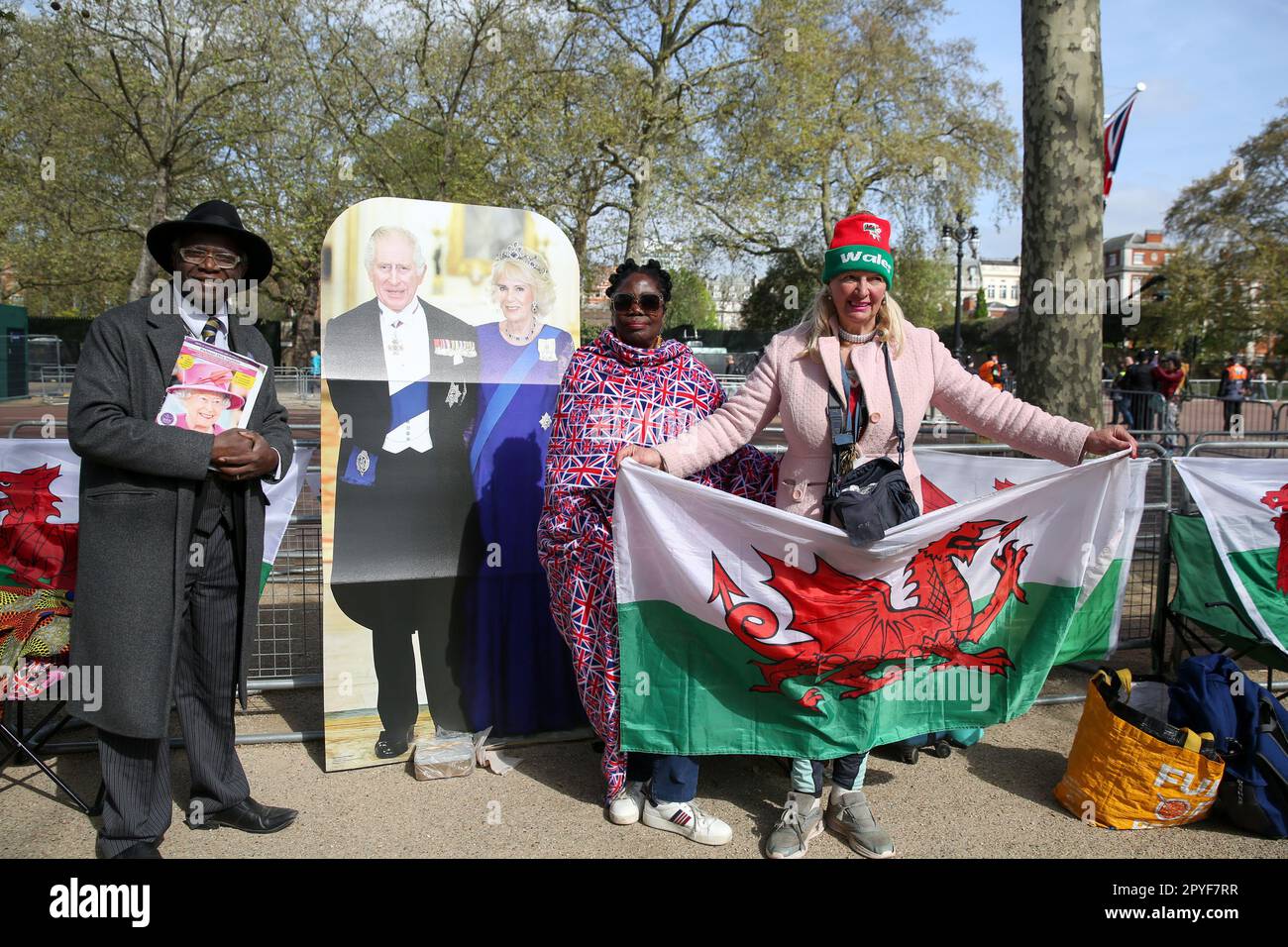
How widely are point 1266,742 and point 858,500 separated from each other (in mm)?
1858

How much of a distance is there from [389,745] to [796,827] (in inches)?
71.5

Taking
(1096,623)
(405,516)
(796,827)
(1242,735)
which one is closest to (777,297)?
(1096,623)

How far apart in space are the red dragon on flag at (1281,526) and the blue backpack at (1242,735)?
2.79 feet

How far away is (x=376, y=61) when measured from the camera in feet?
76.5

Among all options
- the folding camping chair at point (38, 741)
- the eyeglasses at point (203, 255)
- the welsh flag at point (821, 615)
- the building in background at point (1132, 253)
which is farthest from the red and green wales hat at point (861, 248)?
the building in background at point (1132, 253)

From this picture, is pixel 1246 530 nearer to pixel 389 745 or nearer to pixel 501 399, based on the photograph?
pixel 501 399

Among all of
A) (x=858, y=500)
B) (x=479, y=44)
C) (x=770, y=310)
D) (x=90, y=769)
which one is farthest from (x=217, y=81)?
(x=770, y=310)

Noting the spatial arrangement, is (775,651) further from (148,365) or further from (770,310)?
(770,310)

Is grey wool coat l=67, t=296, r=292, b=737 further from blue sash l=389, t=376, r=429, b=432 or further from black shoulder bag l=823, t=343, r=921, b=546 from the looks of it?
black shoulder bag l=823, t=343, r=921, b=546

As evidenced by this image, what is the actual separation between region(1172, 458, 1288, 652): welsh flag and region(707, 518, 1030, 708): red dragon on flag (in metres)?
1.68

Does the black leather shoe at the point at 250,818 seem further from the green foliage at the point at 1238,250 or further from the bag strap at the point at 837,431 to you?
the green foliage at the point at 1238,250

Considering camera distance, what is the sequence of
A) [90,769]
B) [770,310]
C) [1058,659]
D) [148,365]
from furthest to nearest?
[770,310]
[1058,659]
[90,769]
[148,365]

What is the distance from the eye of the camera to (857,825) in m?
3.27

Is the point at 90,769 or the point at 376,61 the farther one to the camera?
the point at 376,61
